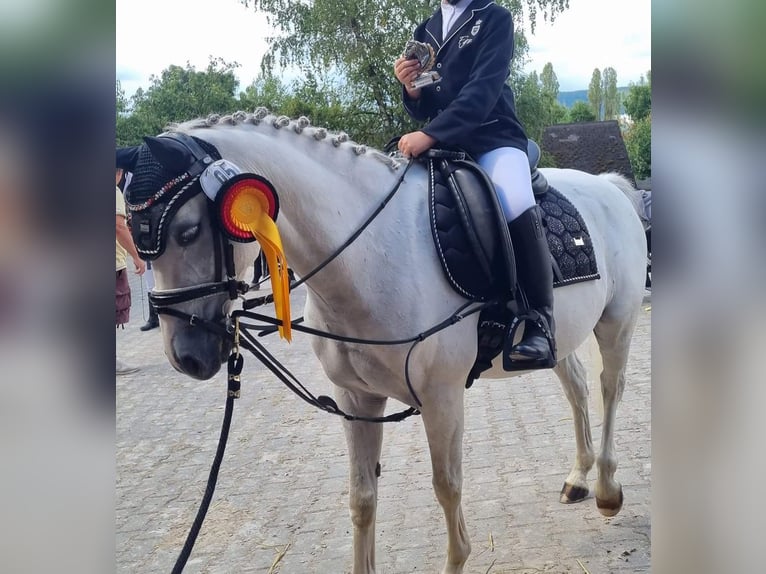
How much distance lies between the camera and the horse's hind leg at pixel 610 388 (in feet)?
14.0

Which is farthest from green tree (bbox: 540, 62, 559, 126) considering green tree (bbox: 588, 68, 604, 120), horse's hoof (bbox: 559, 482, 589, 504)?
horse's hoof (bbox: 559, 482, 589, 504)

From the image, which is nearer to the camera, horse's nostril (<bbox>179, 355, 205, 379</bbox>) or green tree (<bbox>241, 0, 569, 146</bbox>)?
horse's nostril (<bbox>179, 355, 205, 379</bbox>)

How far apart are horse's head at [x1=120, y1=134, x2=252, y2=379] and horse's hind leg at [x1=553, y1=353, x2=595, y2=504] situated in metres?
2.75

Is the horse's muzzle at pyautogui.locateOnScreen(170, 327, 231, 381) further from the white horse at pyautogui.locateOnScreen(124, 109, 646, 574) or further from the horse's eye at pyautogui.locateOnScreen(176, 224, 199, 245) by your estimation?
the horse's eye at pyautogui.locateOnScreen(176, 224, 199, 245)

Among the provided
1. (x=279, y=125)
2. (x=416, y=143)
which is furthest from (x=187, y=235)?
(x=416, y=143)

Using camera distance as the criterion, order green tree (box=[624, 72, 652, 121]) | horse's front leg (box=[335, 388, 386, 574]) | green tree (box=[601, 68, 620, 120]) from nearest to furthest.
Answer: green tree (box=[624, 72, 652, 121]) → horse's front leg (box=[335, 388, 386, 574]) → green tree (box=[601, 68, 620, 120])

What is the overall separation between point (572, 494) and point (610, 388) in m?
0.68

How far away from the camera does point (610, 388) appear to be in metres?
4.49

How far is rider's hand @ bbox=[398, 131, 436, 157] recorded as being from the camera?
307 centimetres

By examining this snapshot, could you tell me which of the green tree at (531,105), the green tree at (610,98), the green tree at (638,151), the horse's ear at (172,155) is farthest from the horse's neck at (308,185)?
the green tree at (610,98)
